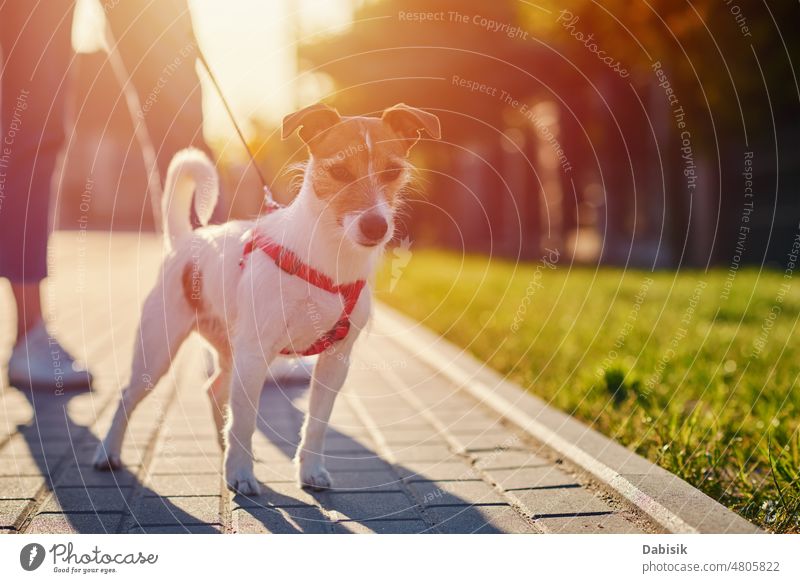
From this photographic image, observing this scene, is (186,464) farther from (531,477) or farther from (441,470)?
(531,477)

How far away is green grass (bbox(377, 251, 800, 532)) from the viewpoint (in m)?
3.78

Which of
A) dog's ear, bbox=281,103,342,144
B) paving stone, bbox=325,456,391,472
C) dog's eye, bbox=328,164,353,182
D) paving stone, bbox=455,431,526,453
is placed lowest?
paving stone, bbox=325,456,391,472

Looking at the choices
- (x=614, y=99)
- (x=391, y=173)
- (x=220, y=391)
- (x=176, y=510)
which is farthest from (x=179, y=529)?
(x=614, y=99)

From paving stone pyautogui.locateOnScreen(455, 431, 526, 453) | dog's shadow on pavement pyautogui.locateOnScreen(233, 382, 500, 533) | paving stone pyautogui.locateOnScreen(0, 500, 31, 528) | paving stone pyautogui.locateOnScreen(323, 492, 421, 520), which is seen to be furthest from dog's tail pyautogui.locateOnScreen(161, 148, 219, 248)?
paving stone pyautogui.locateOnScreen(455, 431, 526, 453)

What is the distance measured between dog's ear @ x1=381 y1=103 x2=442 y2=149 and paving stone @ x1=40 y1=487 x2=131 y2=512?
183cm

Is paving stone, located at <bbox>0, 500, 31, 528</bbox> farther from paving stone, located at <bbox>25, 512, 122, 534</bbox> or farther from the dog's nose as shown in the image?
the dog's nose

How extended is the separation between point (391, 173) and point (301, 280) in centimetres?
55

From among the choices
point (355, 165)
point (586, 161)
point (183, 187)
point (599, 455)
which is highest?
point (586, 161)

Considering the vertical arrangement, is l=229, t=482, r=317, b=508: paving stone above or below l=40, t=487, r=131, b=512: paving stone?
above

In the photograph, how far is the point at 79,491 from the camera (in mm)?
3613

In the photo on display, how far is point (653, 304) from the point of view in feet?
30.3

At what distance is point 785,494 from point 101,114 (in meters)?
6.07
